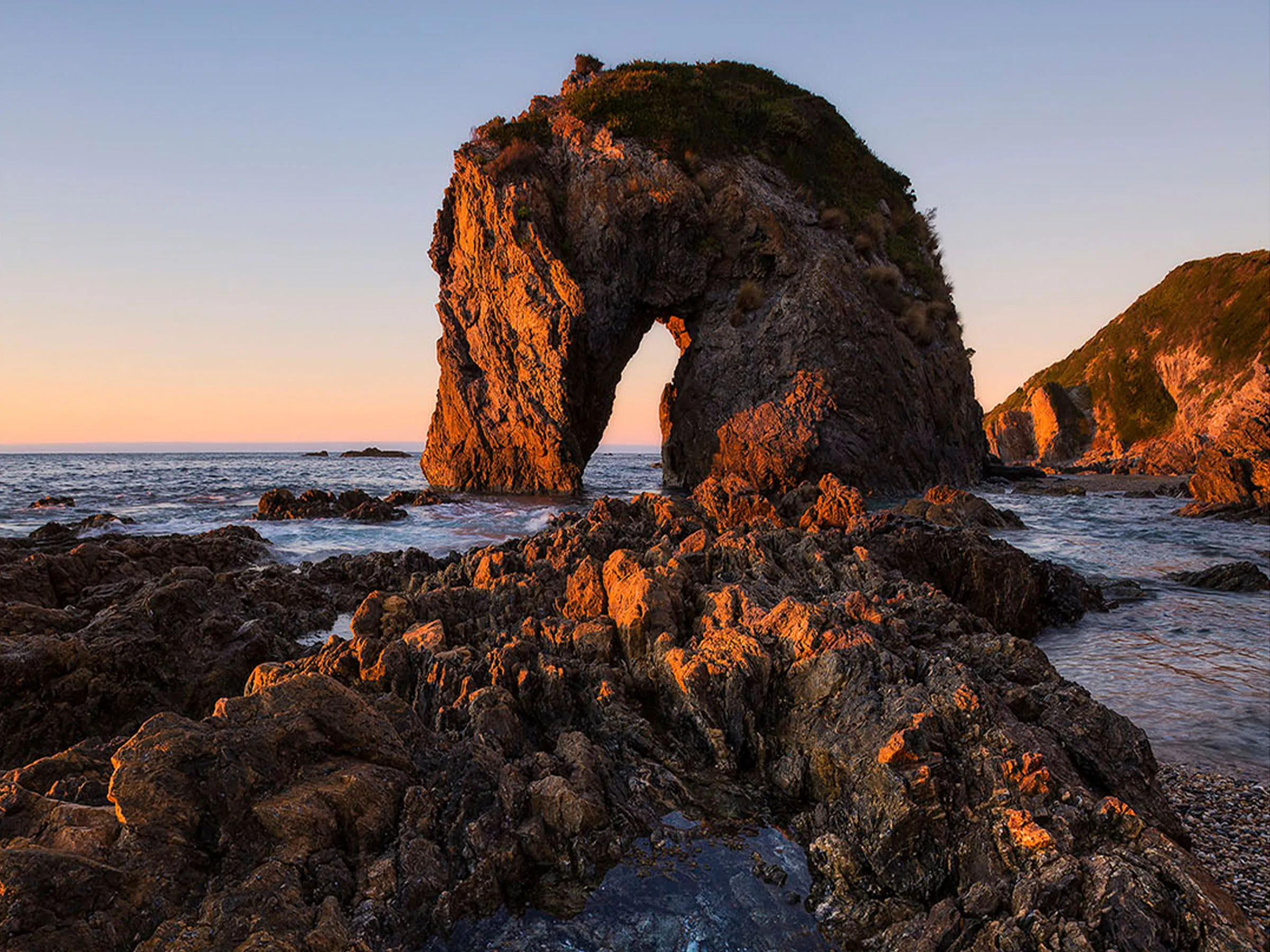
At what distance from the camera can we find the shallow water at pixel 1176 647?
22.1 feet

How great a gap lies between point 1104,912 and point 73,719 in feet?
27.6

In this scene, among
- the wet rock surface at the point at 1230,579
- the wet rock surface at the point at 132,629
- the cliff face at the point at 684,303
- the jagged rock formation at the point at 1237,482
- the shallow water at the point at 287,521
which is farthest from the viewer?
the cliff face at the point at 684,303

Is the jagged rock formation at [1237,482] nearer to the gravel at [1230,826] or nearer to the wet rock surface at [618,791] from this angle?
the gravel at [1230,826]

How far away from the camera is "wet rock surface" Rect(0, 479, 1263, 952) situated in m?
3.71

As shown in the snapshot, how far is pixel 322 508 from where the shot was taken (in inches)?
994

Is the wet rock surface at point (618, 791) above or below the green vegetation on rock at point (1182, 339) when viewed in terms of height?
below

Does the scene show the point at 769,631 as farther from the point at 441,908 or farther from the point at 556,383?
the point at 556,383

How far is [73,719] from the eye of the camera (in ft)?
21.9

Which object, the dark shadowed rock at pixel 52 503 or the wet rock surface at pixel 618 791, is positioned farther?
the dark shadowed rock at pixel 52 503

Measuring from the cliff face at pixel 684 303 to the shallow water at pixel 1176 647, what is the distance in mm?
12438

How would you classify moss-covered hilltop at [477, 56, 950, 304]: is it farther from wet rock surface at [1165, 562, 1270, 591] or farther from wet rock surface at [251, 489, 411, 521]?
wet rock surface at [1165, 562, 1270, 591]

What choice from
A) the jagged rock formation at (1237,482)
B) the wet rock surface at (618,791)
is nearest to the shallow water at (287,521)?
the wet rock surface at (618,791)

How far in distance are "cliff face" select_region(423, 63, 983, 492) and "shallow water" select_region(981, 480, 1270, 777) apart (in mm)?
12438

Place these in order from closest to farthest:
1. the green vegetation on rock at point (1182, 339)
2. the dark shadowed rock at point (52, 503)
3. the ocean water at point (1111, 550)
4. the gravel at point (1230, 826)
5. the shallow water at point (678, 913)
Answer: the shallow water at point (678, 913)
the gravel at point (1230, 826)
the ocean water at point (1111, 550)
the dark shadowed rock at point (52, 503)
the green vegetation on rock at point (1182, 339)
